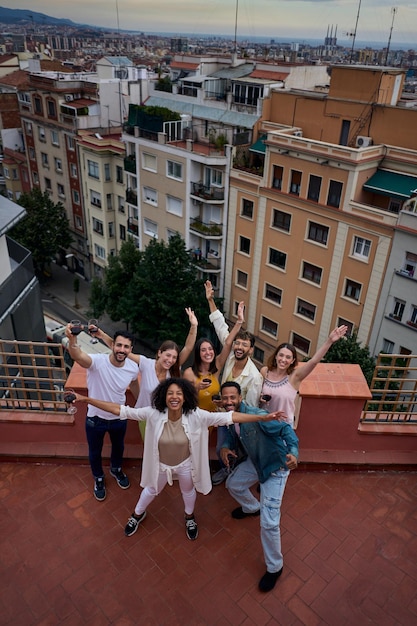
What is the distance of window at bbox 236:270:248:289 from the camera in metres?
26.4

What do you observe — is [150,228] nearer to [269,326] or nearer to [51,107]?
[269,326]

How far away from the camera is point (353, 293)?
21.2 meters

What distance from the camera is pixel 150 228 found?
30203 mm

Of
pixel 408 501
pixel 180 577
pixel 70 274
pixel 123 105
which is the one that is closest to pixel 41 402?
pixel 180 577

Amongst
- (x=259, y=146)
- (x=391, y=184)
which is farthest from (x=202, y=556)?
(x=259, y=146)

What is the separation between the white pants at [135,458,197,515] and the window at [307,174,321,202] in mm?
18366

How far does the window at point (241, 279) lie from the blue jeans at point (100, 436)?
21.5m

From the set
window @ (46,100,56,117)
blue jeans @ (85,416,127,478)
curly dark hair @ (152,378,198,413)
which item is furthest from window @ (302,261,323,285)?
window @ (46,100,56,117)

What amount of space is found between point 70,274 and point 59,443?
3554 cm

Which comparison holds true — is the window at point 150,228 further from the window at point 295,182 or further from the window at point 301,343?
the window at point 301,343

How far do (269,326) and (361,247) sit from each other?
7.42m

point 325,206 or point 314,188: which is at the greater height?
point 314,188

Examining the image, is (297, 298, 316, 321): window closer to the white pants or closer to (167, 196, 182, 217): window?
(167, 196, 182, 217): window

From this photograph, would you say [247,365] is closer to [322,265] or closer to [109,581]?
[109,581]
